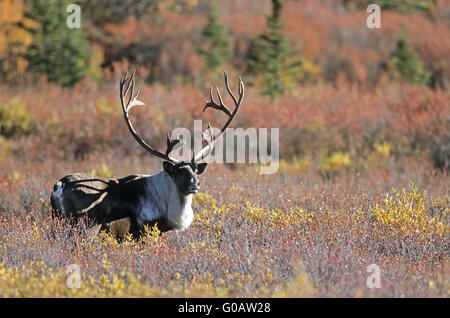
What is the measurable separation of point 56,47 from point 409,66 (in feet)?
37.0

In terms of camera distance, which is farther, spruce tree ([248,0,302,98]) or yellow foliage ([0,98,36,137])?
spruce tree ([248,0,302,98])

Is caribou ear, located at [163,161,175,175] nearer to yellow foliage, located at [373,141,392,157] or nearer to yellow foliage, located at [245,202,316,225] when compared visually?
yellow foliage, located at [245,202,316,225]

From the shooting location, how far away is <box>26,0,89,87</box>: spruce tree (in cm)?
1930

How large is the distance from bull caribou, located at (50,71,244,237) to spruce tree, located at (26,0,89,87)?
39.8 ft

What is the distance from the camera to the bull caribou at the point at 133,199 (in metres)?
7.32

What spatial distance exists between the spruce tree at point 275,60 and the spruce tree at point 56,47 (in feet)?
17.5

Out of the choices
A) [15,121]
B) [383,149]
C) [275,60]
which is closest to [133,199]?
[383,149]

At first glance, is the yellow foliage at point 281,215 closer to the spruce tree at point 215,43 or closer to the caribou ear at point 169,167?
the caribou ear at point 169,167

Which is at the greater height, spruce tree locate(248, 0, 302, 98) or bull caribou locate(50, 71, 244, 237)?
spruce tree locate(248, 0, 302, 98)

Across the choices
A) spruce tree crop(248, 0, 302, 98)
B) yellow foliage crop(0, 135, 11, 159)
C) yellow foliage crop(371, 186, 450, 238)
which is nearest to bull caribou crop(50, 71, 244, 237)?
yellow foliage crop(371, 186, 450, 238)

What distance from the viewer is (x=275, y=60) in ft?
68.1

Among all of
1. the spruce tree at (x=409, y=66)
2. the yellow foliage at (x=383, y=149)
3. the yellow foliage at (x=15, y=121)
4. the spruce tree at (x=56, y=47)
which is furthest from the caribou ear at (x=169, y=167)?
the spruce tree at (x=409, y=66)

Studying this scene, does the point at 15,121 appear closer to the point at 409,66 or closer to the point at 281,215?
the point at 281,215

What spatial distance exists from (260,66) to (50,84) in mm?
6520
